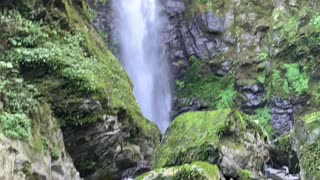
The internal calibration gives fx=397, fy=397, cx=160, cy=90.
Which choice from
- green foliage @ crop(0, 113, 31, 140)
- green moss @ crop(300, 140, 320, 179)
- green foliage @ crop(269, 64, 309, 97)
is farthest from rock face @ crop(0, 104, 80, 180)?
green foliage @ crop(269, 64, 309, 97)

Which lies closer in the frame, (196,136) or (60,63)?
(60,63)

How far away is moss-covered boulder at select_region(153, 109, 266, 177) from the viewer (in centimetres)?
754

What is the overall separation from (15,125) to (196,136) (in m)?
3.73

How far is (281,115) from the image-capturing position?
1597cm

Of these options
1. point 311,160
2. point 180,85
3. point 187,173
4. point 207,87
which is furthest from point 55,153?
point 180,85

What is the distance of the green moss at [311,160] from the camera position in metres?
5.70

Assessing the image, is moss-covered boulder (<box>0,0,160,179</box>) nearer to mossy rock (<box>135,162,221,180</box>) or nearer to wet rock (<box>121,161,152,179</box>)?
wet rock (<box>121,161,152,179</box>)

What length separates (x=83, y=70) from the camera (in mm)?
8047

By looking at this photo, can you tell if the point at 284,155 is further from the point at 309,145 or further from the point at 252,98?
the point at 252,98

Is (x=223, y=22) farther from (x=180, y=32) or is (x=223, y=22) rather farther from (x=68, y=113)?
(x=68, y=113)

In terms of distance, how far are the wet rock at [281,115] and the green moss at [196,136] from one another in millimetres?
7821

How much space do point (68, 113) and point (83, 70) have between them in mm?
946

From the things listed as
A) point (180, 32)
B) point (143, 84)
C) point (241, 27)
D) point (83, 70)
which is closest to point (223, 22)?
point (241, 27)

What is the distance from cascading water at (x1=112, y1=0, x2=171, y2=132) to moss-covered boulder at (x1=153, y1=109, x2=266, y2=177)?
29.8 ft
